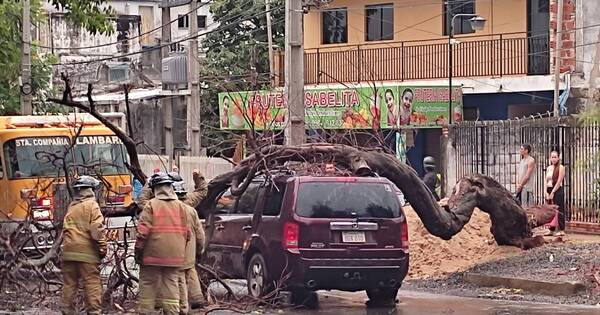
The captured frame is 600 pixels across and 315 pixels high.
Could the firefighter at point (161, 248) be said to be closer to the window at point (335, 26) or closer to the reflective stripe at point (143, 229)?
the reflective stripe at point (143, 229)

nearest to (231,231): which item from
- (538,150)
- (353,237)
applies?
(353,237)

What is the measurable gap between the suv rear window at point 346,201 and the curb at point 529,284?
9.33 feet

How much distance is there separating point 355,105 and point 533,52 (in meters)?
5.03

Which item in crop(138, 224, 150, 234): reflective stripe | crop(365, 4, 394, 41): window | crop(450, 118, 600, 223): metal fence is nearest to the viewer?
crop(138, 224, 150, 234): reflective stripe

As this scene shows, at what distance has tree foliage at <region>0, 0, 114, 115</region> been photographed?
16.9 metres

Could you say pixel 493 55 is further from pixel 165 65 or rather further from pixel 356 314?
pixel 356 314

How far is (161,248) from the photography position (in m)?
12.0

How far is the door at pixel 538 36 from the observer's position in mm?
31781

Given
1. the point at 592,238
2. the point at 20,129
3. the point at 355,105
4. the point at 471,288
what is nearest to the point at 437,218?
the point at 471,288

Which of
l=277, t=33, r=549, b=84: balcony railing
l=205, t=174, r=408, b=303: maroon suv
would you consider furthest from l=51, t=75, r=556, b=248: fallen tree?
l=277, t=33, r=549, b=84: balcony railing

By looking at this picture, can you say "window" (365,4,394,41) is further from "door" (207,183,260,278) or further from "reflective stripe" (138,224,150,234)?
"reflective stripe" (138,224,150,234)

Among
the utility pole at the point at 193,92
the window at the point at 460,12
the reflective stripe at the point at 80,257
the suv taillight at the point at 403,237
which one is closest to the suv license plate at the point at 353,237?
the suv taillight at the point at 403,237

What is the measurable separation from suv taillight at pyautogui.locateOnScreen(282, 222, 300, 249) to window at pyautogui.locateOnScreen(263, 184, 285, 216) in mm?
363

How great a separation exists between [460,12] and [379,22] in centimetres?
309
